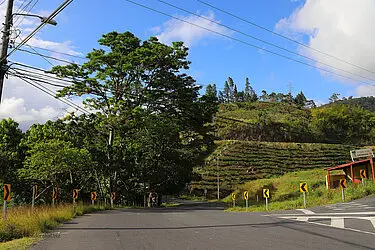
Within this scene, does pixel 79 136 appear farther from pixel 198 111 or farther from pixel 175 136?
pixel 198 111

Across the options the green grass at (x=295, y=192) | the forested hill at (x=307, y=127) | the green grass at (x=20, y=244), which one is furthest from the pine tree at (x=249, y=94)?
the green grass at (x=20, y=244)

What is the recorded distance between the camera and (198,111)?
36250 mm

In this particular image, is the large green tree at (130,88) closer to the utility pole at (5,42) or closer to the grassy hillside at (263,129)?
the utility pole at (5,42)

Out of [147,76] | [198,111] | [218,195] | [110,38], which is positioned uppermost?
[110,38]

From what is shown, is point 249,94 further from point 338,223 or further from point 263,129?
point 338,223

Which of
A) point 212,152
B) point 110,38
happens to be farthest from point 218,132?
point 110,38

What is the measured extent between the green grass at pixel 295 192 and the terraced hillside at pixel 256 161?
7.05 m

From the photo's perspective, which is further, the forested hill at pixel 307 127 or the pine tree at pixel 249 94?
the pine tree at pixel 249 94

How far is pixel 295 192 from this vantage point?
148 feet

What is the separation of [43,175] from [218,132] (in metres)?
66.8

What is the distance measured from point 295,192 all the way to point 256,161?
1059 inches

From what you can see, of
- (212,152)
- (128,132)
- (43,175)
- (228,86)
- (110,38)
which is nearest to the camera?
(43,175)

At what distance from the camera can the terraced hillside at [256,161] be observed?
65312mm

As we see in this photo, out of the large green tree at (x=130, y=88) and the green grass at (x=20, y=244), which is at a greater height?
the large green tree at (x=130, y=88)
